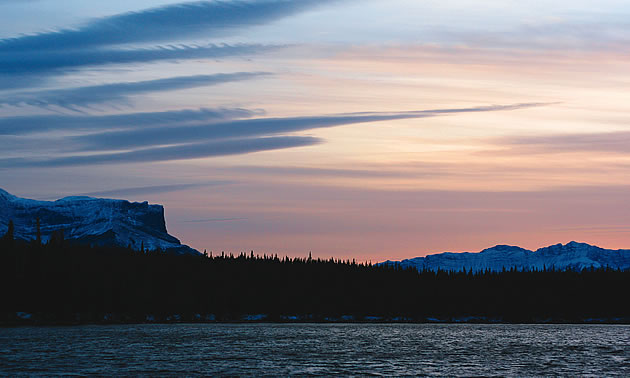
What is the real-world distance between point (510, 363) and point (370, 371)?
1098 inches

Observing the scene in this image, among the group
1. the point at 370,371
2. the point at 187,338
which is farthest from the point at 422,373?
the point at 187,338

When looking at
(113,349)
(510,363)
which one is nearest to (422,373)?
(510,363)

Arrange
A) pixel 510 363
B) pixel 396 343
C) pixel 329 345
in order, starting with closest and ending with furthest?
pixel 510 363 < pixel 329 345 < pixel 396 343

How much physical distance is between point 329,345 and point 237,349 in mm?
21557

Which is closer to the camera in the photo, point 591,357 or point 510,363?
point 510,363

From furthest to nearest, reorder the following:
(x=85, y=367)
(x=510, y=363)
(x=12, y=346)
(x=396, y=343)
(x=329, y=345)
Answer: (x=396, y=343) → (x=329, y=345) → (x=12, y=346) → (x=510, y=363) → (x=85, y=367)

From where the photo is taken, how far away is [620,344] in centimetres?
17538

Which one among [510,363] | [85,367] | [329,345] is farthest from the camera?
[329,345]

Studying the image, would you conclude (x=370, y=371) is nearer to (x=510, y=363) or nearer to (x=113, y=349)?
(x=510, y=363)

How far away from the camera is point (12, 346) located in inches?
5251

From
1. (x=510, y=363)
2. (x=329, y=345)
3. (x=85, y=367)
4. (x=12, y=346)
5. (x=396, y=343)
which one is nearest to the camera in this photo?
(x=85, y=367)

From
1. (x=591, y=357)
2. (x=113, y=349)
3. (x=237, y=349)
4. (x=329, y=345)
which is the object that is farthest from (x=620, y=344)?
(x=113, y=349)

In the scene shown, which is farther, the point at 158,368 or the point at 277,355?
the point at 277,355

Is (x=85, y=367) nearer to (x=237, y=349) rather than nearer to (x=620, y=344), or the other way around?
(x=237, y=349)
